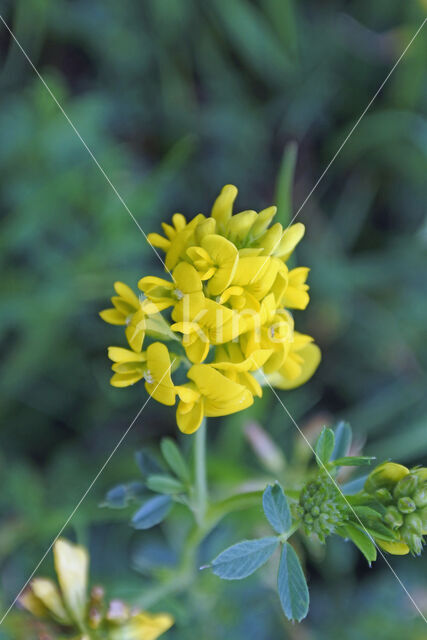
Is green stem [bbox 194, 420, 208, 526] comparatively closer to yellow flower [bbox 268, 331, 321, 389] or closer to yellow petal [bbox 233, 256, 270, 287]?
yellow flower [bbox 268, 331, 321, 389]

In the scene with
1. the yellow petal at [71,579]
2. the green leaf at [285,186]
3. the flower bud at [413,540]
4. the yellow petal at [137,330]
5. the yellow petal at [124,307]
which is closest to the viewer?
the flower bud at [413,540]

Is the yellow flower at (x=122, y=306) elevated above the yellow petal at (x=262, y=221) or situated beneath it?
situated beneath

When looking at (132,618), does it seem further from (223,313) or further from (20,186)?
(20,186)

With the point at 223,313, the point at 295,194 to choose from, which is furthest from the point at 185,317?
the point at 295,194

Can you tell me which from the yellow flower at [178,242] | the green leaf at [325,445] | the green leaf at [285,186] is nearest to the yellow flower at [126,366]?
the yellow flower at [178,242]

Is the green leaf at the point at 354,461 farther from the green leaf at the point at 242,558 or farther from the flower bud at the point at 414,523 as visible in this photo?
the green leaf at the point at 242,558

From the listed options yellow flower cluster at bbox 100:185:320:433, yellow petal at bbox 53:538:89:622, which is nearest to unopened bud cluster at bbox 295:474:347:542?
yellow flower cluster at bbox 100:185:320:433

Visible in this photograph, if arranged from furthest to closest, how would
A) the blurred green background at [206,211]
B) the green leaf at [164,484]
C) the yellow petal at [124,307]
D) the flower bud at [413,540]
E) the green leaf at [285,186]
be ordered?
the blurred green background at [206,211]
the green leaf at [285,186]
the green leaf at [164,484]
the yellow petal at [124,307]
the flower bud at [413,540]

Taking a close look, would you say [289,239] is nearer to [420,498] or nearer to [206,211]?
[420,498]
